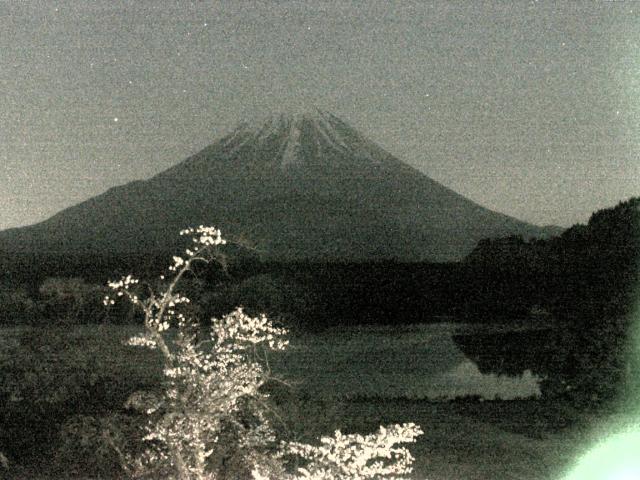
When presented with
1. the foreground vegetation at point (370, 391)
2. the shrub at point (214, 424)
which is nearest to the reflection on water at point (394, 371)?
the foreground vegetation at point (370, 391)

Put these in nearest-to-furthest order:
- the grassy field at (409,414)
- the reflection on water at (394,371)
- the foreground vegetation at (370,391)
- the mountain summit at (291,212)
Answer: the foreground vegetation at (370,391), the grassy field at (409,414), the reflection on water at (394,371), the mountain summit at (291,212)

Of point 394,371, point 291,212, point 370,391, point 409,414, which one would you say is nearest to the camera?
point 409,414

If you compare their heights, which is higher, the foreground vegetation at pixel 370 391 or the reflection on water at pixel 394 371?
the foreground vegetation at pixel 370 391

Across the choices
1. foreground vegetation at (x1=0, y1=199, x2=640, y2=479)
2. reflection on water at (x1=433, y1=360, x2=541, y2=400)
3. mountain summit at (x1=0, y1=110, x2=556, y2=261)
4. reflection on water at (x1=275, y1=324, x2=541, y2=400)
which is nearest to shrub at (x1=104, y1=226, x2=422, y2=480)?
foreground vegetation at (x1=0, y1=199, x2=640, y2=479)

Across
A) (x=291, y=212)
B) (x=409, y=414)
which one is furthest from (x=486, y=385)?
(x=291, y=212)

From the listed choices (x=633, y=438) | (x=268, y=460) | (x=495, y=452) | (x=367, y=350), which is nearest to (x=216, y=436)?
(x=268, y=460)

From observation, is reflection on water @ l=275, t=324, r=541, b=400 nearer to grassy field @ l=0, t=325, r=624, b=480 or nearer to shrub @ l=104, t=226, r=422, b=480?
grassy field @ l=0, t=325, r=624, b=480

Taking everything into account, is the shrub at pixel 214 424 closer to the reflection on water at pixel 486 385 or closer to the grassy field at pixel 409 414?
the grassy field at pixel 409 414

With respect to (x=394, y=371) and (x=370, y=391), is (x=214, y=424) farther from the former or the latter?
(x=394, y=371)

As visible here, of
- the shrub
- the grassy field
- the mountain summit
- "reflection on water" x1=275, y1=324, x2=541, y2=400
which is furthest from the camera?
the mountain summit
